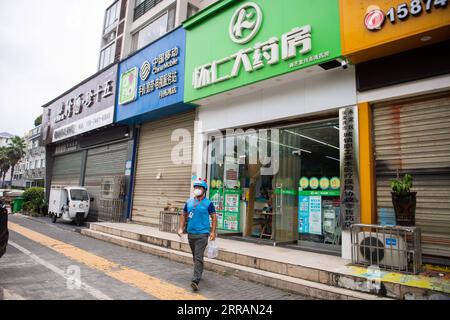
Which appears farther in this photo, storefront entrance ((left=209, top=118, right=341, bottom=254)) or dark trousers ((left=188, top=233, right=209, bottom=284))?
storefront entrance ((left=209, top=118, right=341, bottom=254))

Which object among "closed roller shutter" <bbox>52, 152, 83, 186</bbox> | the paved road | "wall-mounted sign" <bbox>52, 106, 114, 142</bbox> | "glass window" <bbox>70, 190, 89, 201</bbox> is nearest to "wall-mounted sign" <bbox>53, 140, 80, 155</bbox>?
"closed roller shutter" <bbox>52, 152, 83, 186</bbox>

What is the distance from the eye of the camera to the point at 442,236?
5.44 metres

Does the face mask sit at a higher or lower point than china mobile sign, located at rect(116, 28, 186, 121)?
lower

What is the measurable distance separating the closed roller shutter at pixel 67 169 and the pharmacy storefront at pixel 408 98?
55.1 ft

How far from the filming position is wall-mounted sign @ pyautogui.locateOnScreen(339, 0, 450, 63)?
5.12 m

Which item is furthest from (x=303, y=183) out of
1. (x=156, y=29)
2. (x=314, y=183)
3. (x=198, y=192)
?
(x=156, y=29)

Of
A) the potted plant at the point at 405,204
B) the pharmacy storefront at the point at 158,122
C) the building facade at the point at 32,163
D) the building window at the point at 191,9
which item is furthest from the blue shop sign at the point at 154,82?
the building facade at the point at 32,163

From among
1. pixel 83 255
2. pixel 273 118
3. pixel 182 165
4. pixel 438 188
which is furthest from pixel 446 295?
pixel 182 165

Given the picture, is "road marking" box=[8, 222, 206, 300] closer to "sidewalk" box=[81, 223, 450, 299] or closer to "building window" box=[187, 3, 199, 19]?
"sidewalk" box=[81, 223, 450, 299]

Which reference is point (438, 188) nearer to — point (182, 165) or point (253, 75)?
point (253, 75)

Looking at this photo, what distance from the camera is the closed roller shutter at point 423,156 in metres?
5.52

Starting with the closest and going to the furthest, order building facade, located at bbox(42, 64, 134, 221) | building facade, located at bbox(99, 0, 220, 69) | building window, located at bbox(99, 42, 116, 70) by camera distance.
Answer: building facade, located at bbox(42, 64, 134, 221) → building facade, located at bbox(99, 0, 220, 69) → building window, located at bbox(99, 42, 116, 70)

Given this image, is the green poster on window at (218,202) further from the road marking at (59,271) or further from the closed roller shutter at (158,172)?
the road marking at (59,271)

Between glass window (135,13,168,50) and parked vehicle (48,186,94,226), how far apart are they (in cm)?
846
